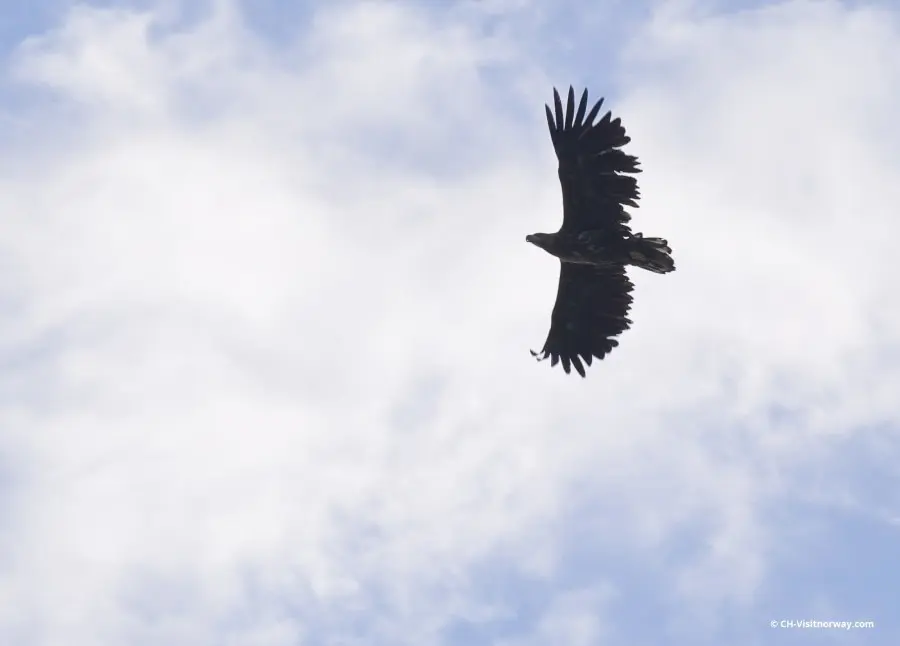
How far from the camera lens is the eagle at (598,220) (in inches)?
1243

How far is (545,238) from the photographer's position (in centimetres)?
3328

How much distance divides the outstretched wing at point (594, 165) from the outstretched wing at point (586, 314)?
2253mm

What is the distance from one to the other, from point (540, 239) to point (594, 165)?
2401mm

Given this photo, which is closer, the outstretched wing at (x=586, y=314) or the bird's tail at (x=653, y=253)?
the bird's tail at (x=653, y=253)

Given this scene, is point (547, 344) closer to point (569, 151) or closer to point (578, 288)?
point (578, 288)

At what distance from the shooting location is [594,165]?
31.8 m

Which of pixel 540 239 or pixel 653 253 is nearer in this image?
pixel 653 253

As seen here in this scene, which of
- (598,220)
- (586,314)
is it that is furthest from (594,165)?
(586,314)

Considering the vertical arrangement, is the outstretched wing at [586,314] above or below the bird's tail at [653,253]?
above

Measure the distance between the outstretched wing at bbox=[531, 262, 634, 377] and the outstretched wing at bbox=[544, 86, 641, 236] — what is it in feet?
7.39

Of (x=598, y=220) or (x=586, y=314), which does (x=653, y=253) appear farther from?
(x=586, y=314)

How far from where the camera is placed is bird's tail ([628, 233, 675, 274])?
31.8 metres

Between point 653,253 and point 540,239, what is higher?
point 540,239

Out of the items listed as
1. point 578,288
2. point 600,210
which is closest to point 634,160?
point 600,210
